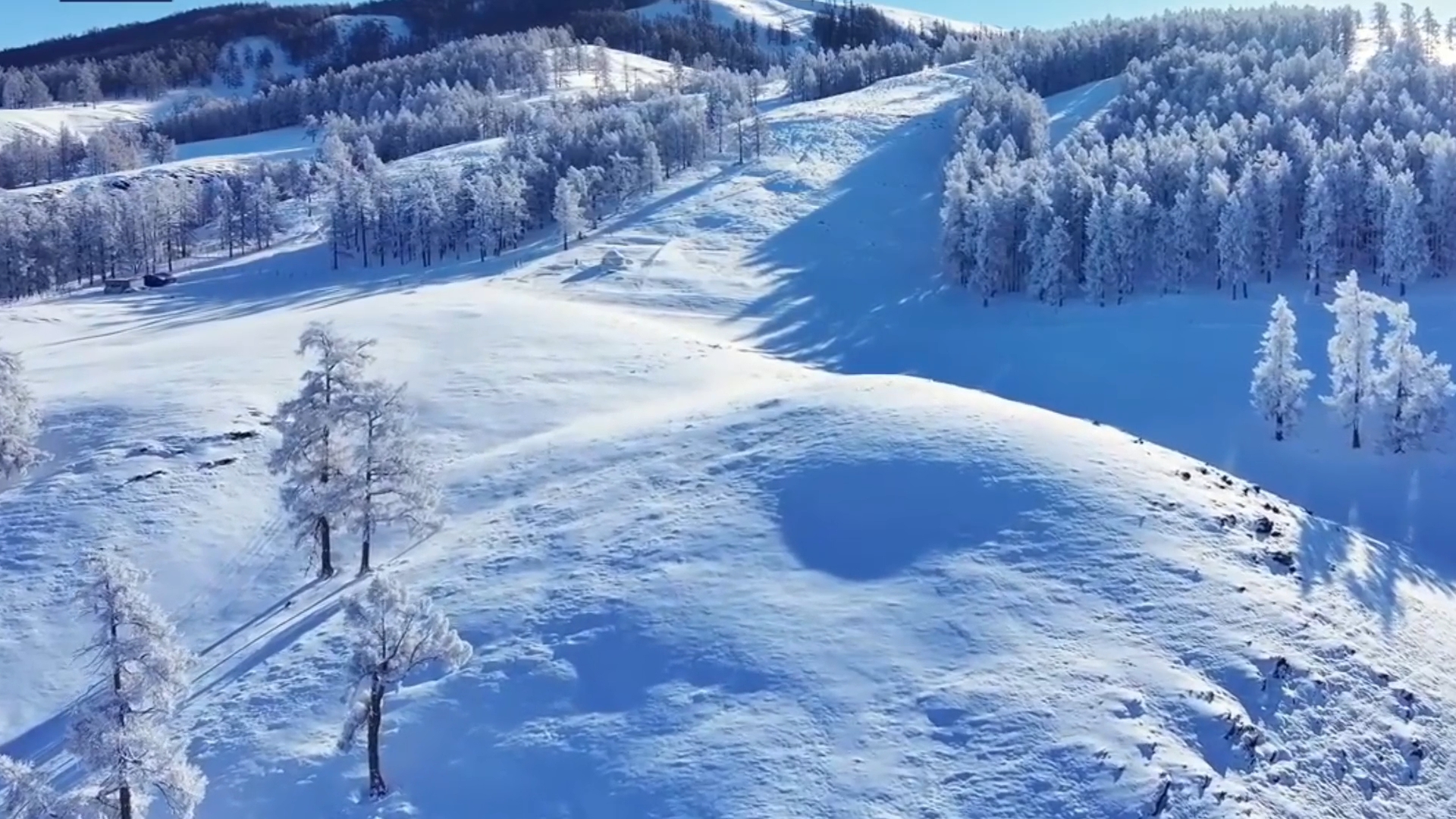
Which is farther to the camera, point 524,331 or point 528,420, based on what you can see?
point 524,331

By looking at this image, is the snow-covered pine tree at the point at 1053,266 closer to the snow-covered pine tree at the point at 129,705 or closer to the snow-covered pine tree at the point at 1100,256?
the snow-covered pine tree at the point at 1100,256

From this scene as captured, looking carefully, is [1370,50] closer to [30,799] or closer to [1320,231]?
[1320,231]

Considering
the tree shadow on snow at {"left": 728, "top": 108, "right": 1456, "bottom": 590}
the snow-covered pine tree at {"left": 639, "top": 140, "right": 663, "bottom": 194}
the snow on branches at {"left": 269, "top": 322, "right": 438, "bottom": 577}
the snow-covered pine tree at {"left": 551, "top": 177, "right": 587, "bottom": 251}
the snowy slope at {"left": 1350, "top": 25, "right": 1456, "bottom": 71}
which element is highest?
the snowy slope at {"left": 1350, "top": 25, "right": 1456, "bottom": 71}

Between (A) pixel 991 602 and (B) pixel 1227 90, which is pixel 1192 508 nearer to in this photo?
(A) pixel 991 602

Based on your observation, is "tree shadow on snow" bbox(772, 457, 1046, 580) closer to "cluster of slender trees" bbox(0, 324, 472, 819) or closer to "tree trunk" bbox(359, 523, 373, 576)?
"cluster of slender trees" bbox(0, 324, 472, 819)

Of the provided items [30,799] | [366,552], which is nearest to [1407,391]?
[366,552]

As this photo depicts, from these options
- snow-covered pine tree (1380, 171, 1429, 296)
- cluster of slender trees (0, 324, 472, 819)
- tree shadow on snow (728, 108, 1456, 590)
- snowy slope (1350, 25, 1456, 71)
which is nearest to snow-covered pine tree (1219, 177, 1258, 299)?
tree shadow on snow (728, 108, 1456, 590)

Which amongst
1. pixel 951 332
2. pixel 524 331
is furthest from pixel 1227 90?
pixel 524 331
